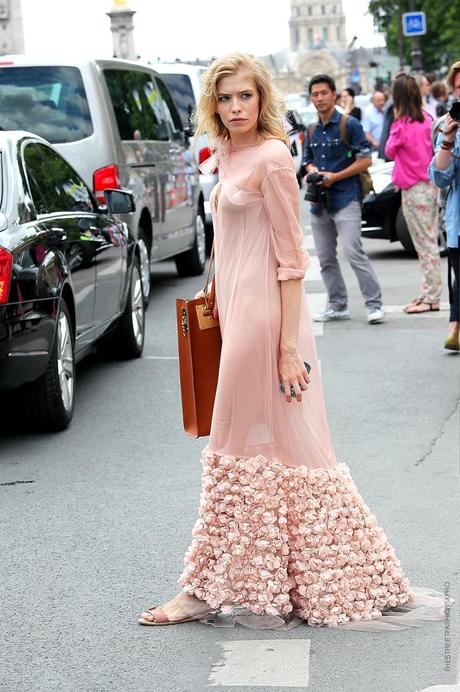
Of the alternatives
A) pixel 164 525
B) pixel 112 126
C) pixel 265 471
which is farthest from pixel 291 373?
pixel 112 126

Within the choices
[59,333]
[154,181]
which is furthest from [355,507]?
[154,181]

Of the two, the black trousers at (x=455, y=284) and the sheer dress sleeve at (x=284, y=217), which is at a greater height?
the sheer dress sleeve at (x=284, y=217)

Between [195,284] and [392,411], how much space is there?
6832 mm

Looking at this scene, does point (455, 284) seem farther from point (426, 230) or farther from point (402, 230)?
point (402, 230)

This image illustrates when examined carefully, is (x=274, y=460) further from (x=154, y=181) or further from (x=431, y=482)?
(x=154, y=181)

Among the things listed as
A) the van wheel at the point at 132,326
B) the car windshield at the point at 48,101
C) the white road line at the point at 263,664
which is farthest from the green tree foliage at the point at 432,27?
the white road line at the point at 263,664

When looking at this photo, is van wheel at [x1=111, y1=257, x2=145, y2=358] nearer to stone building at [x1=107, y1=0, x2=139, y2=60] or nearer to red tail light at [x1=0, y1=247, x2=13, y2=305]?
red tail light at [x1=0, y1=247, x2=13, y2=305]

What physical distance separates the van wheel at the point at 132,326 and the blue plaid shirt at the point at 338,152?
71.3 inches

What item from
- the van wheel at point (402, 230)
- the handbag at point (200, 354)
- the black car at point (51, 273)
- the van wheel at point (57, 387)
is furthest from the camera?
the van wheel at point (402, 230)

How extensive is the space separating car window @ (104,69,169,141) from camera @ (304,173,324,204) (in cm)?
191

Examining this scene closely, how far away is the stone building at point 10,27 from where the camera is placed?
106562 millimetres

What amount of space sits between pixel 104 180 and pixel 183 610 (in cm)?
749

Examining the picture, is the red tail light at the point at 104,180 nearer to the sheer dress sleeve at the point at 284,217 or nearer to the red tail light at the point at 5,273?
the red tail light at the point at 5,273

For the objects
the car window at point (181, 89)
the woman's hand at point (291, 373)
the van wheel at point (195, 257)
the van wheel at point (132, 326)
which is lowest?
the van wheel at point (195, 257)
